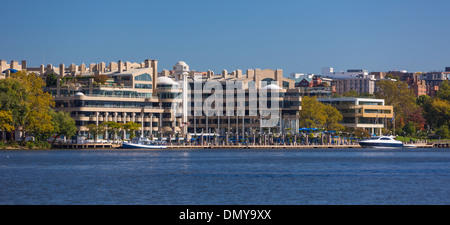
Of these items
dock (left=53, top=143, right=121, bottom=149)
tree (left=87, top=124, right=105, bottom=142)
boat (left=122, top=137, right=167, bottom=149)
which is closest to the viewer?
dock (left=53, top=143, right=121, bottom=149)

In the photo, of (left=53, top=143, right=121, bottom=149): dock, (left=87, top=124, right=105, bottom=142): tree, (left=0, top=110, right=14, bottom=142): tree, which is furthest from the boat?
(left=0, top=110, right=14, bottom=142): tree

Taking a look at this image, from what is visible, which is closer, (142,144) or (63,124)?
(63,124)

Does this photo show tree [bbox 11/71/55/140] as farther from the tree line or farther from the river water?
the river water

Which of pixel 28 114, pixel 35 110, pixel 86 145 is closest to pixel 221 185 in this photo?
pixel 28 114

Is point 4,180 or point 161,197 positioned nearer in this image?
point 161,197

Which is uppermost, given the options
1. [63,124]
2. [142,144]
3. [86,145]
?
[63,124]

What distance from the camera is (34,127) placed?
164250 mm

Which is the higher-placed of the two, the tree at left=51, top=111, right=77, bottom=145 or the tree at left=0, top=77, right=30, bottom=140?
the tree at left=0, top=77, right=30, bottom=140

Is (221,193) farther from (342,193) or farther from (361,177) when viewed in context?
(361,177)

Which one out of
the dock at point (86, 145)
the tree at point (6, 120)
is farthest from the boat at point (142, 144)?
the tree at point (6, 120)

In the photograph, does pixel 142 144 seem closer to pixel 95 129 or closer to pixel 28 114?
pixel 95 129
